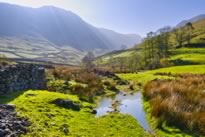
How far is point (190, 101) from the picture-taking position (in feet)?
77.2

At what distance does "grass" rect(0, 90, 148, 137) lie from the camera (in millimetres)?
17578

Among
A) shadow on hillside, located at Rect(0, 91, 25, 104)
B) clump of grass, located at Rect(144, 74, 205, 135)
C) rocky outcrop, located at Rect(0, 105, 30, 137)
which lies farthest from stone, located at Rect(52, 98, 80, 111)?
clump of grass, located at Rect(144, 74, 205, 135)

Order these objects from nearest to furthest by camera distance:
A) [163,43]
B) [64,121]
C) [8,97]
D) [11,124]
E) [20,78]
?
1. [11,124]
2. [64,121]
3. [8,97]
4. [20,78]
5. [163,43]

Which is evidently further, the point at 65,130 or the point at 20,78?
the point at 20,78

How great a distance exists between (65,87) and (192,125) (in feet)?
67.2

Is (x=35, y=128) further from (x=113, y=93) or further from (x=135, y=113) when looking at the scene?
(x=113, y=93)

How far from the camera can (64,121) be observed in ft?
65.7

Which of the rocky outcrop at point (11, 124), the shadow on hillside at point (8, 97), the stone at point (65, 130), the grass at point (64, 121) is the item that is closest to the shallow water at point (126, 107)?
the grass at point (64, 121)

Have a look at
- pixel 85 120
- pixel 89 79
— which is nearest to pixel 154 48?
pixel 89 79

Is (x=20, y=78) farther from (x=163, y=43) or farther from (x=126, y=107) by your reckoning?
(x=163, y=43)

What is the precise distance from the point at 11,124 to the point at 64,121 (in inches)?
176

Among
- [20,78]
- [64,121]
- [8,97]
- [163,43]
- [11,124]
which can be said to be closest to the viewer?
[11,124]

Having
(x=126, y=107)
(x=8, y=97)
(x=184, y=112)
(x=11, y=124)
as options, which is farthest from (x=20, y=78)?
(x=184, y=112)

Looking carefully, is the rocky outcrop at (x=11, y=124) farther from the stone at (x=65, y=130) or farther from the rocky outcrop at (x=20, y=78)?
the rocky outcrop at (x=20, y=78)
